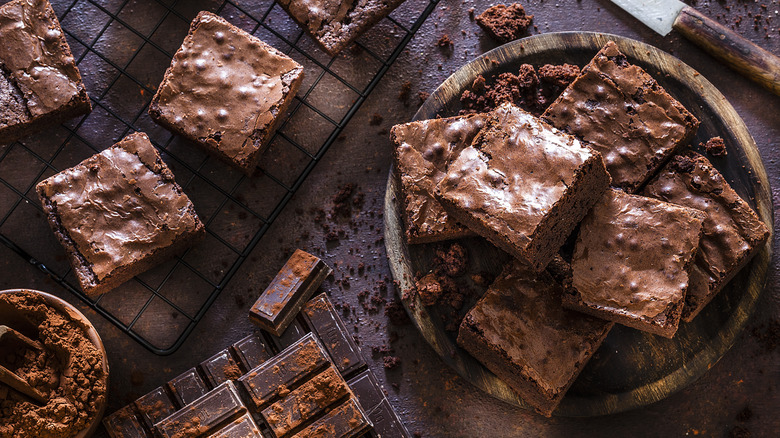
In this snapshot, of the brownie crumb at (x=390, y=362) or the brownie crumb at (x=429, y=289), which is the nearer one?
the brownie crumb at (x=429, y=289)

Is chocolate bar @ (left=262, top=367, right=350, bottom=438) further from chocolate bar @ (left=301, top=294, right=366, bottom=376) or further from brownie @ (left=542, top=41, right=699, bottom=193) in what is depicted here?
brownie @ (left=542, top=41, right=699, bottom=193)

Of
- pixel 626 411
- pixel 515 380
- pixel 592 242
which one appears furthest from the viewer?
pixel 626 411

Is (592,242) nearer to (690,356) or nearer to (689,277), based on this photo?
(689,277)

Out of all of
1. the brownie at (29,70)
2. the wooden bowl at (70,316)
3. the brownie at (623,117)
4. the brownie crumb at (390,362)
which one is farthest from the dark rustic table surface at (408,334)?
the brownie at (29,70)

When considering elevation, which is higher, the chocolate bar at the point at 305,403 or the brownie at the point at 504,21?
the brownie at the point at 504,21

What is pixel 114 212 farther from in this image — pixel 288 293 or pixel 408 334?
pixel 408 334

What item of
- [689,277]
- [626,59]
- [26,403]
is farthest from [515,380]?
[26,403]

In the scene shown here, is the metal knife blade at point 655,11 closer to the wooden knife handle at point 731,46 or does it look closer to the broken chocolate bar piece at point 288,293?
the wooden knife handle at point 731,46
